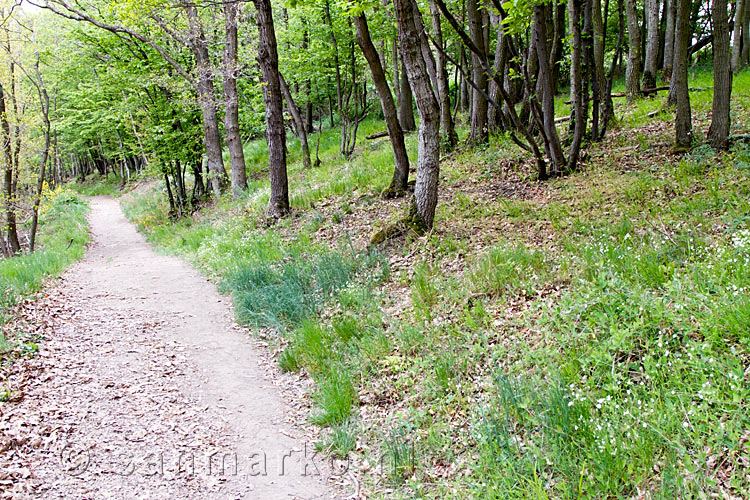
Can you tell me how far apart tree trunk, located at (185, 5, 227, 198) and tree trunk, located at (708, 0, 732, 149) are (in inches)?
466

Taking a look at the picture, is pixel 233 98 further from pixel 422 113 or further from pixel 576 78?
pixel 576 78

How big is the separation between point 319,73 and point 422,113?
9.96m

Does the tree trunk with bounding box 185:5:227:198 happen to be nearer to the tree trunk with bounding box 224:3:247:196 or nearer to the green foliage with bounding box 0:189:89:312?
the tree trunk with bounding box 224:3:247:196

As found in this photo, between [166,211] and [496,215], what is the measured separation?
16763 millimetres

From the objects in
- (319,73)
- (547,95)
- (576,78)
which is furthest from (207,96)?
(576,78)

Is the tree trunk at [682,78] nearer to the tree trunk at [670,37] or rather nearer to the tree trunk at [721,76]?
the tree trunk at [721,76]

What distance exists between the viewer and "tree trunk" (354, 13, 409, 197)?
9.19 m

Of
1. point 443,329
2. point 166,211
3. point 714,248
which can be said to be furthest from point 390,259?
point 166,211

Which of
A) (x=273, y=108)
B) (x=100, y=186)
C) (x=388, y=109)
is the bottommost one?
(x=100, y=186)

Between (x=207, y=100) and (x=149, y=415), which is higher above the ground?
(x=207, y=100)

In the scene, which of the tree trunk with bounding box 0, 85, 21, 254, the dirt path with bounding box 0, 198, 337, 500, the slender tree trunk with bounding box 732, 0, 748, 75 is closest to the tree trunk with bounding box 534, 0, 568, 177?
the dirt path with bounding box 0, 198, 337, 500

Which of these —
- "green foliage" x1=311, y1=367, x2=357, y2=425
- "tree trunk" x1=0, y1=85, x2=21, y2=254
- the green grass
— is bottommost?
"green foliage" x1=311, y1=367, x2=357, y2=425

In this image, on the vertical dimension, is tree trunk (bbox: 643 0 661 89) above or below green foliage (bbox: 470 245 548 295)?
above

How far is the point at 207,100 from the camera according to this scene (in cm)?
1512
